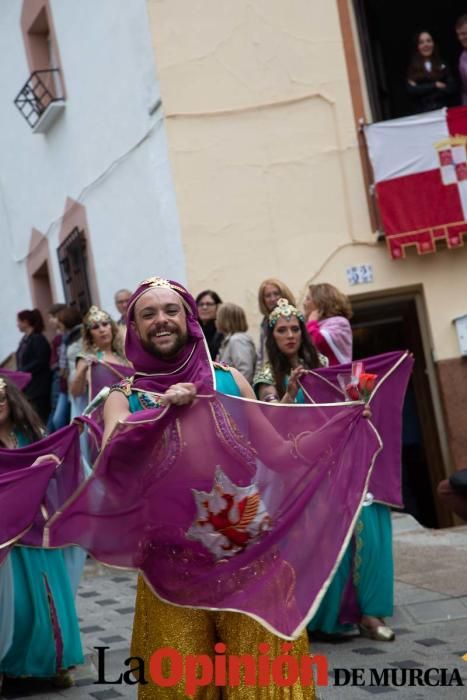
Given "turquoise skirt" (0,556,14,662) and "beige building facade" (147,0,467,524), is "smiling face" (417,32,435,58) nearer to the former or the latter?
"beige building facade" (147,0,467,524)

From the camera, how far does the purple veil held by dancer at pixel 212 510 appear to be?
391 centimetres

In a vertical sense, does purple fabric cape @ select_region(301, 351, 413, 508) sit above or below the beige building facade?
below

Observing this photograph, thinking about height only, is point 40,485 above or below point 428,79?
below

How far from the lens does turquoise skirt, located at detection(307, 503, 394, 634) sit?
6.57m

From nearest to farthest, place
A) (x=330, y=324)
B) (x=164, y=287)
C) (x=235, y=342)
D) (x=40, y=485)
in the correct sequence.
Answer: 1. (x=164, y=287)
2. (x=40, y=485)
3. (x=330, y=324)
4. (x=235, y=342)

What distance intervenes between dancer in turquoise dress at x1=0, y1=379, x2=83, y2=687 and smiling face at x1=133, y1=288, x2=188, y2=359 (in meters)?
2.39

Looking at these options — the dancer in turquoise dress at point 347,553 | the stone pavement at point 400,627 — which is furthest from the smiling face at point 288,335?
the stone pavement at point 400,627

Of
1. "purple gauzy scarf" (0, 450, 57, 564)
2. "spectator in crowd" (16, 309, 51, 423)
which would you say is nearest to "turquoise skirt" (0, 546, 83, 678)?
"purple gauzy scarf" (0, 450, 57, 564)

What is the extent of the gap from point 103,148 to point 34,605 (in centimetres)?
780

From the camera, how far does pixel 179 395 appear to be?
383cm

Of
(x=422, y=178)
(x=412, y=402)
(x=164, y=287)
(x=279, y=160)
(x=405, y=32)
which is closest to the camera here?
(x=164, y=287)

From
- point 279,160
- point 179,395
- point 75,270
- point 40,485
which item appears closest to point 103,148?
point 75,270

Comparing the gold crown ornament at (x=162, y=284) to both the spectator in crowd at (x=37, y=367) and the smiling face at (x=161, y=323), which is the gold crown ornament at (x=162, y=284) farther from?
the spectator in crowd at (x=37, y=367)

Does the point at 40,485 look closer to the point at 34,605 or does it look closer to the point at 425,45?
the point at 34,605
